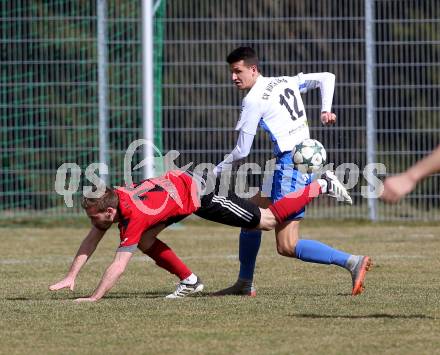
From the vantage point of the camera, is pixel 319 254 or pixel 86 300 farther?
pixel 319 254

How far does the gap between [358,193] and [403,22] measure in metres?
2.47

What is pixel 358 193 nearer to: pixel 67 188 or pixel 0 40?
pixel 67 188

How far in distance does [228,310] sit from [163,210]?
990 millimetres

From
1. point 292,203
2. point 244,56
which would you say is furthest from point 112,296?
point 244,56

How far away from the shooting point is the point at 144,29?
51.4 feet

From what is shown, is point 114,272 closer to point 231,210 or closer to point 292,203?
point 231,210

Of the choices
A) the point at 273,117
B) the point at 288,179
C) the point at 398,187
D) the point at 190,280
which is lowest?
the point at 190,280

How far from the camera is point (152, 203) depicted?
826 centimetres

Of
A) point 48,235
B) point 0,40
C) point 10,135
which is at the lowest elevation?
point 48,235

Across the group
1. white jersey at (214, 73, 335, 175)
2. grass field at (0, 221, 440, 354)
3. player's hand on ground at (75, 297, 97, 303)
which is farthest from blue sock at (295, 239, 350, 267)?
player's hand on ground at (75, 297, 97, 303)

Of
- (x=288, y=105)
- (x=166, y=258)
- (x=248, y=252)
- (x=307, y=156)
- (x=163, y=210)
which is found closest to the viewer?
(x=163, y=210)

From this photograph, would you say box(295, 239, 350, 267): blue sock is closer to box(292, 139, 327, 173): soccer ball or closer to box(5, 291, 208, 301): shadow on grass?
box(292, 139, 327, 173): soccer ball

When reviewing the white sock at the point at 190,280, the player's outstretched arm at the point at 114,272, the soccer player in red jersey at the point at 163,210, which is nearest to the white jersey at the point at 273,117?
the soccer player in red jersey at the point at 163,210

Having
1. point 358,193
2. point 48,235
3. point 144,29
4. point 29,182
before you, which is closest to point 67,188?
point 29,182
